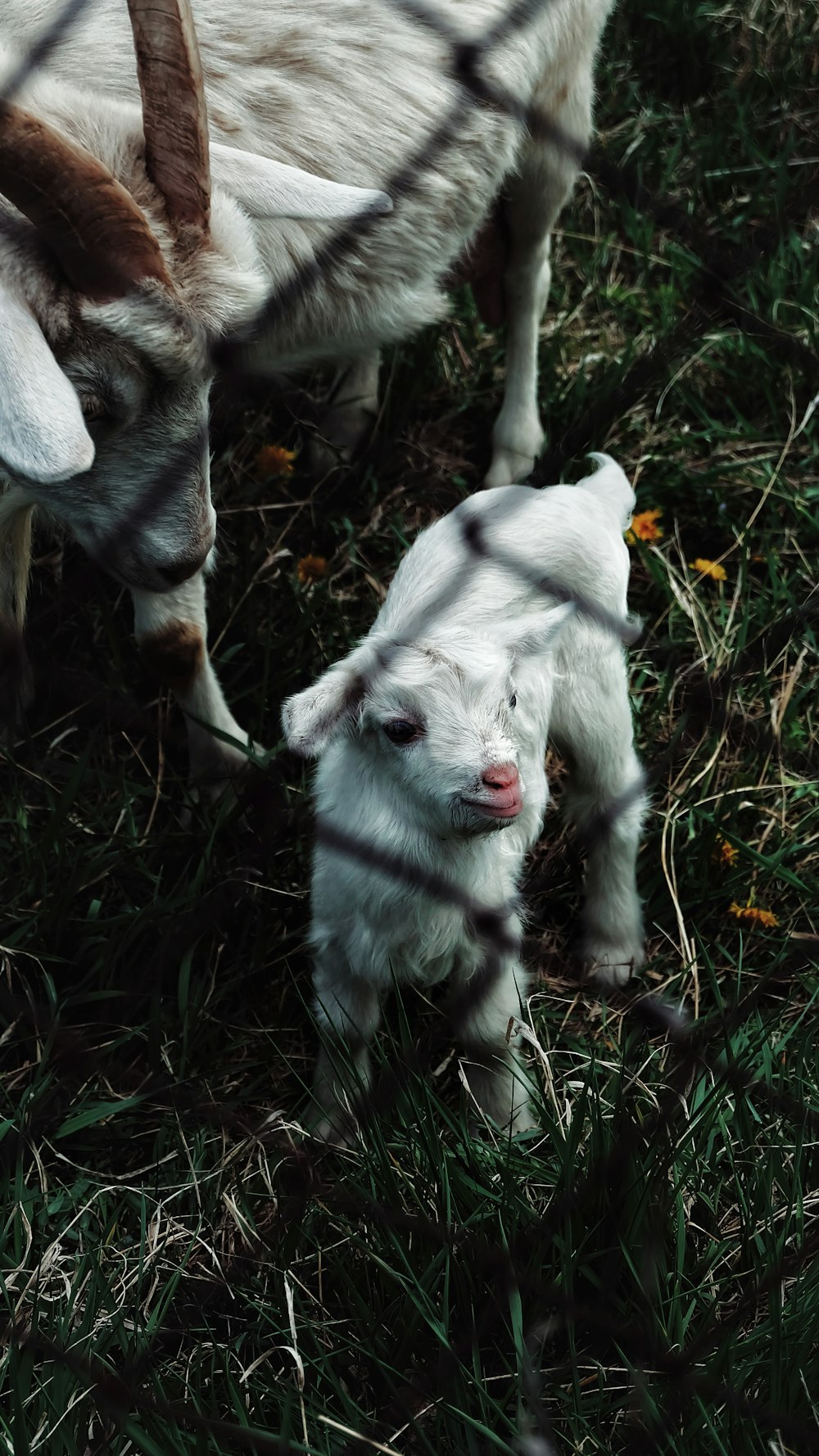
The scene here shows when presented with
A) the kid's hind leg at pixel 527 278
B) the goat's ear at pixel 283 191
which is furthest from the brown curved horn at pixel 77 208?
the kid's hind leg at pixel 527 278

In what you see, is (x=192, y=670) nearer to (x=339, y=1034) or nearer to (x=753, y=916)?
(x=339, y=1034)

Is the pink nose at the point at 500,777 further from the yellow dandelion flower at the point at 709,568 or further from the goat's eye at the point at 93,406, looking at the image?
the yellow dandelion flower at the point at 709,568

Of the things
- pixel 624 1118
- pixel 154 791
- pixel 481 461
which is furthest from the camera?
pixel 481 461

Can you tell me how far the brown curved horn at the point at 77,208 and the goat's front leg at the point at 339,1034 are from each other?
126 cm

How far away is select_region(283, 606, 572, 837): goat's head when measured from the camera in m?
2.10

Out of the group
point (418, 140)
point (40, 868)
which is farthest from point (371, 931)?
point (418, 140)

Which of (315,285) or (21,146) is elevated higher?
(21,146)

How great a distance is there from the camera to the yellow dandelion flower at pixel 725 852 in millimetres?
3080

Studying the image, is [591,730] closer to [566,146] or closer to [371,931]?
[371,931]

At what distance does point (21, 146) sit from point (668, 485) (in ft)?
7.51

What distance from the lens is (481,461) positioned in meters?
4.07

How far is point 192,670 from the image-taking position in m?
3.15

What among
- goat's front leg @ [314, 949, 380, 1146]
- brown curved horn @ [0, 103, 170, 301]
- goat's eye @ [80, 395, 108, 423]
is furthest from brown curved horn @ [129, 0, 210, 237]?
goat's front leg @ [314, 949, 380, 1146]

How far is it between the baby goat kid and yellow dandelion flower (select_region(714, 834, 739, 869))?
0.70 ft
